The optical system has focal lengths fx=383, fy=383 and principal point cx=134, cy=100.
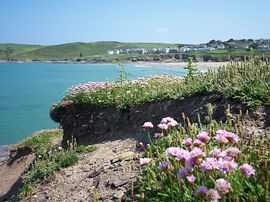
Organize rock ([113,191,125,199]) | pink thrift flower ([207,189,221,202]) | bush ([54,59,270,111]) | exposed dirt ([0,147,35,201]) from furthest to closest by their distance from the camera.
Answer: exposed dirt ([0,147,35,201]), bush ([54,59,270,111]), rock ([113,191,125,199]), pink thrift flower ([207,189,221,202])

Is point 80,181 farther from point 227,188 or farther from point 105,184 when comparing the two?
point 227,188

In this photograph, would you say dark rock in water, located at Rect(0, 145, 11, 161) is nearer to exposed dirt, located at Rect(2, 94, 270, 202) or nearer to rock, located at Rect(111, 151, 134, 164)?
exposed dirt, located at Rect(2, 94, 270, 202)

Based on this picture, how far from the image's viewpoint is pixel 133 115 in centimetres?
1167

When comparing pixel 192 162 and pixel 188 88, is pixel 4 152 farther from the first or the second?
pixel 192 162

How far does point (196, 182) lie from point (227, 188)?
0.83 m

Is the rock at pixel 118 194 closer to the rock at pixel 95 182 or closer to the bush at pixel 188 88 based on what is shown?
the rock at pixel 95 182

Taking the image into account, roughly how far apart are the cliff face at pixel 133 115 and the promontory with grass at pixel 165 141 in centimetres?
3

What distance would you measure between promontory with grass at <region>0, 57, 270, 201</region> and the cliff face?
31mm

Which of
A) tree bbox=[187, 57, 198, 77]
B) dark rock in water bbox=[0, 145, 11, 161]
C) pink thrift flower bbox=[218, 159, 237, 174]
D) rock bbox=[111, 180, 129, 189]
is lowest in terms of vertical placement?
dark rock in water bbox=[0, 145, 11, 161]

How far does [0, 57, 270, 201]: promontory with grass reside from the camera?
164 inches

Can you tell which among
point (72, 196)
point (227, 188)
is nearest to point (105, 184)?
point (72, 196)

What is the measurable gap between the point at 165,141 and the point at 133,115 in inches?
188

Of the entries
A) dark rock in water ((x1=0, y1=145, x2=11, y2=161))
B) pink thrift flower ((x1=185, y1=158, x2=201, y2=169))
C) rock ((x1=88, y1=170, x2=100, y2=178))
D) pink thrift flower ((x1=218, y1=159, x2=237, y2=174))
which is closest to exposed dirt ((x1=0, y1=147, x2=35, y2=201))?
dark rock in water ((x1=0, y1=145, x2=11, y2=161))

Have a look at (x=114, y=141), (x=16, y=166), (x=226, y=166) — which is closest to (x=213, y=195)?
(x=226, y=166)
